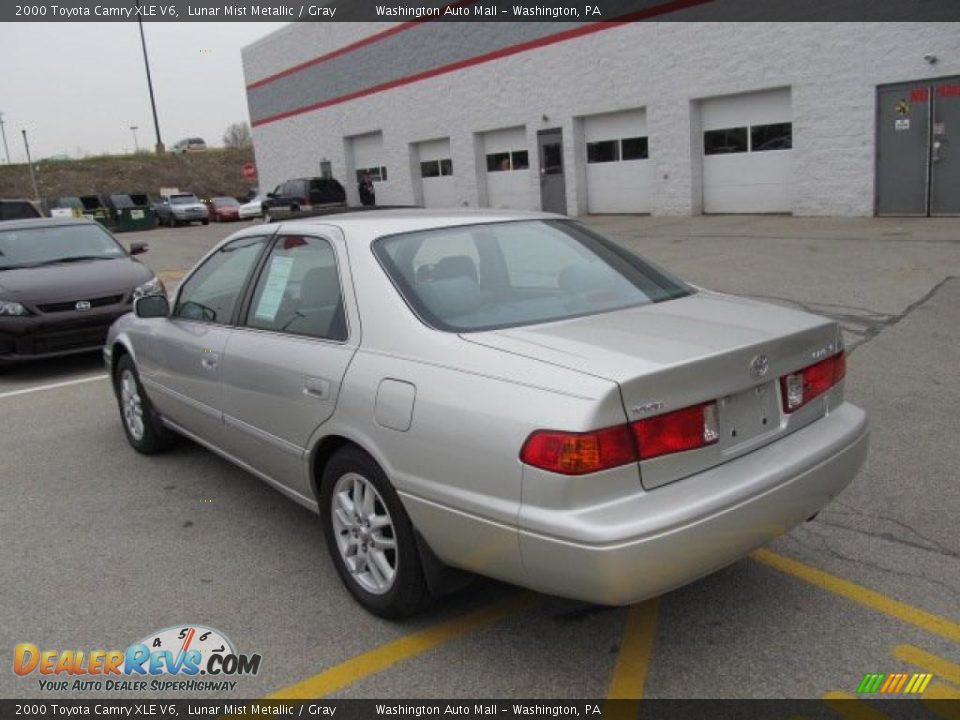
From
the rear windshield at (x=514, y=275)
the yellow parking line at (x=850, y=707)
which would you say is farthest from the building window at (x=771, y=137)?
the yellow parking line at (x=850, y=707)

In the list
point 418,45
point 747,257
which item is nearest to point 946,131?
point 747,257

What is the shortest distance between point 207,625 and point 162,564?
700 millimetres

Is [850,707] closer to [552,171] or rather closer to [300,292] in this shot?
[300,292]

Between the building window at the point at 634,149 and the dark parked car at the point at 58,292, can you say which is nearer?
the dark parked car at the point at 58,292

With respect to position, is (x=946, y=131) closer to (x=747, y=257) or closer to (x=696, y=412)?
→ (x=747, y=257)

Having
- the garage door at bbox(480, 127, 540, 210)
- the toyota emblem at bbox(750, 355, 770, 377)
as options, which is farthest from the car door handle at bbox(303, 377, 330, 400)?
the garage door at bbox(480, 127, 540, 210)

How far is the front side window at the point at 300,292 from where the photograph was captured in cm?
356

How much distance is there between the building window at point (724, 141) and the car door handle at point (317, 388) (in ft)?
56.8

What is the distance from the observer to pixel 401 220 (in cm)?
383

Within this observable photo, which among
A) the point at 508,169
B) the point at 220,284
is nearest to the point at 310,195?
the point at 508,169

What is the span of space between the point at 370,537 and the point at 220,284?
2.00 metres

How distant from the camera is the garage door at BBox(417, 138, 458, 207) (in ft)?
91.3

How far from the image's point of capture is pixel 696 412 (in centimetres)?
276

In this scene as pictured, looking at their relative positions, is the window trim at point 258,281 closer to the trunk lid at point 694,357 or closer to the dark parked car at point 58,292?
the trunk lid at point 694,357
